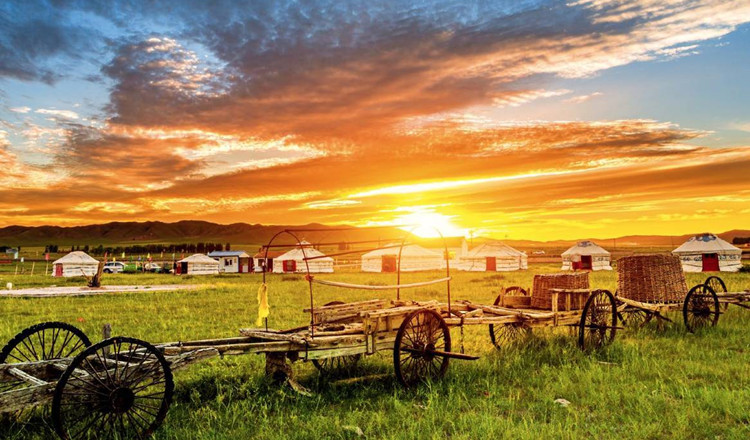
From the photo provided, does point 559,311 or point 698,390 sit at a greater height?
point 559,311

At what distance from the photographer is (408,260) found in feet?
177

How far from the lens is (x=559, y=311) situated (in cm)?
1082

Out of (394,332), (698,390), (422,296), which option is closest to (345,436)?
(394,332)

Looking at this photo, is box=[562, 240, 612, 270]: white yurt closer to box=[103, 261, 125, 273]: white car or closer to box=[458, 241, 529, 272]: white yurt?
box=[458, 241, 529, 272]: white yurt

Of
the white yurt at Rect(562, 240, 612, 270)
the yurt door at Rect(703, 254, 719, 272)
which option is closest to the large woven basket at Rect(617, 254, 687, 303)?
the yurt door at Rect(703, 254, 719, 272)

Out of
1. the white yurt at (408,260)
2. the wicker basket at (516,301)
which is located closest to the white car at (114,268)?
the white yurt at (408,260)

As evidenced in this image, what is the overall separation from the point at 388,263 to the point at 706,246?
28.3 meters

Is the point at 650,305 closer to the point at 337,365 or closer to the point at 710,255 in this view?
the point at 337,365

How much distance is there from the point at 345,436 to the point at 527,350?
5.52m

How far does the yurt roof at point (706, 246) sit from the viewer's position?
139 ft

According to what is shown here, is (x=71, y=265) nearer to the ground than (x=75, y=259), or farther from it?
nearer to the ground

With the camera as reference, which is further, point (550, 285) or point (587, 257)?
point (587, 257)

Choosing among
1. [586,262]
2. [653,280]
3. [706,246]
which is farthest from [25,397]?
[586,262]

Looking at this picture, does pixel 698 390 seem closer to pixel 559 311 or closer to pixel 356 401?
pixel 559 311
